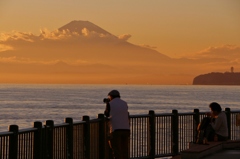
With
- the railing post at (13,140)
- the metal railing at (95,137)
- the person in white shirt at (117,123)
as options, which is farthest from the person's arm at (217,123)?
the railing post at (13,140)

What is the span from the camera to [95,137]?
18500 mm

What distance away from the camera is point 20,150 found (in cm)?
1457

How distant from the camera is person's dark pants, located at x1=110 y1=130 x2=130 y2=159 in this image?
17.7 m

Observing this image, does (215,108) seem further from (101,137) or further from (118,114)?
(118,114)

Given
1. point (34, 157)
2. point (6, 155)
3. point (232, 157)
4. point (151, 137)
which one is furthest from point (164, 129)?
point (6, 155)

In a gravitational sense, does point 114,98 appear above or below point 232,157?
above

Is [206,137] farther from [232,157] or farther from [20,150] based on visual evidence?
[20,150]

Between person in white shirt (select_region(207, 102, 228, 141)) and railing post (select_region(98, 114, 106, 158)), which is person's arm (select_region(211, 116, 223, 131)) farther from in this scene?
railing post (select_region(98, 114, 106, 158))

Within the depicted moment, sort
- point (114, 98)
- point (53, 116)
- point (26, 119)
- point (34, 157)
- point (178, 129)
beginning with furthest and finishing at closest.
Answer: point (53, 116) → point (26, 119) → point (178, 129) → point (114, 98) → point (34, 157)

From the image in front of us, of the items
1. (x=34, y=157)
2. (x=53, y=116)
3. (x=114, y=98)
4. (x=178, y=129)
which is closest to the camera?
(x=34, y=157)

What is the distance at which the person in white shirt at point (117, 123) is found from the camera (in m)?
17.5

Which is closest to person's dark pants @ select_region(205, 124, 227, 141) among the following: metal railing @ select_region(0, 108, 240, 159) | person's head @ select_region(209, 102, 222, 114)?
person's head @ select_region(209, 102, 222, 114)

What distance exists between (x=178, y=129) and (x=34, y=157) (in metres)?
7.71

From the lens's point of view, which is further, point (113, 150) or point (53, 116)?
point (53, 116)
